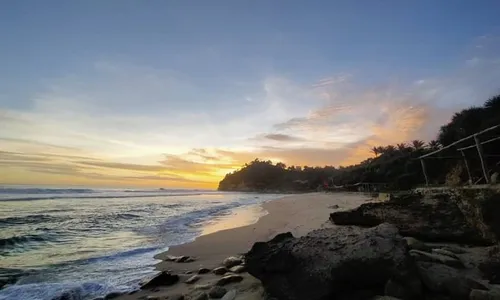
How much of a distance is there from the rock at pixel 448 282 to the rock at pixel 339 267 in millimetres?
223

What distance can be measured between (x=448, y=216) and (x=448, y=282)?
2868 millimetres

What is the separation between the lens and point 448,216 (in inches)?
252

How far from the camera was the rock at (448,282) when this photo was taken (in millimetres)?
3865

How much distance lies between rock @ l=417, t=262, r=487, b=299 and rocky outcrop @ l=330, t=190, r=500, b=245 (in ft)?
5.05

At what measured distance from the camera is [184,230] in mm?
14188

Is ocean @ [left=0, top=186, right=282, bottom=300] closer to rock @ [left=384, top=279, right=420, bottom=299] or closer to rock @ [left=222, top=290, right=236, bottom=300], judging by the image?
rock @ [left=222, top=290, right=236, bottom=300]

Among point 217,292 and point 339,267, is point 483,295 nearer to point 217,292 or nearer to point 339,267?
point 339,267

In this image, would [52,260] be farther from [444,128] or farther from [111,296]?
[444,128]

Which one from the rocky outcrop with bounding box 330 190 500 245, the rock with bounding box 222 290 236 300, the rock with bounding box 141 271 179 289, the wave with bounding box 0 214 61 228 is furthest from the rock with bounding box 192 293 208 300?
the wave with bounding box 0 214 61 228

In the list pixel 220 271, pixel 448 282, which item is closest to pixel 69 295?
pixel 220 271

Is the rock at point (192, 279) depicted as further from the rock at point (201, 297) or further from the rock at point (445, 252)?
the rock at point (445, 252)

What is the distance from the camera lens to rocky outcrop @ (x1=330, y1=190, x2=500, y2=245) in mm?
5270

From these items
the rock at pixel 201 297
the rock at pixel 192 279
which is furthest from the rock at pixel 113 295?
the rock at pixel 201 297

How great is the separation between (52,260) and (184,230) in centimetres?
608
